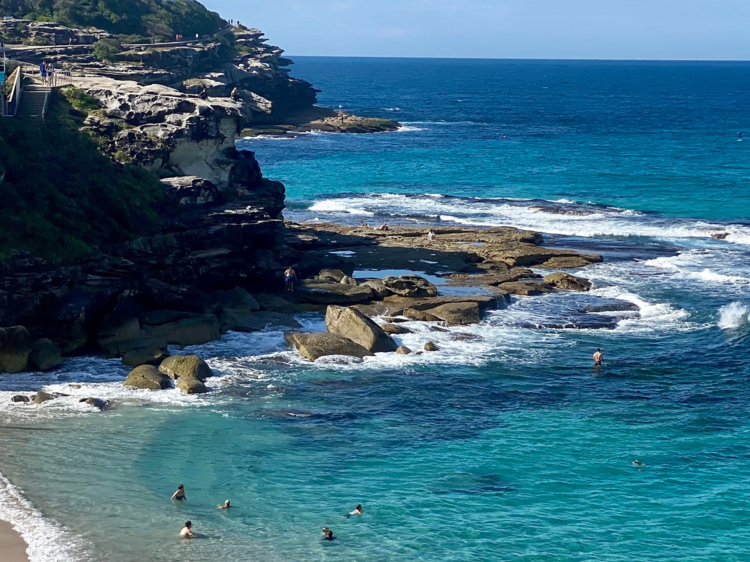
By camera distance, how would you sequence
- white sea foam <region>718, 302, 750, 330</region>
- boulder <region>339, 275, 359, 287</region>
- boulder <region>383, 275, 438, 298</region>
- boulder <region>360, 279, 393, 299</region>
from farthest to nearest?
boulder <region>339, 275, 359, 287</region> < boulder <region>383, 275, 438, 298</region> < boulder <region>360, 279, 393, 299</region> < white sea foam <region>718, 302, 750, 330</region>

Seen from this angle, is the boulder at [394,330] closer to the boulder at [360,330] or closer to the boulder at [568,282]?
the boulder at [360,330]

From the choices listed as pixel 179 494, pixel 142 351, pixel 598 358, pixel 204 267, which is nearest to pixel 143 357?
pixel 142 351

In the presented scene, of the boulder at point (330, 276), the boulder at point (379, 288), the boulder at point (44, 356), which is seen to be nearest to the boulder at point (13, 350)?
the boulder at point (44, 356)

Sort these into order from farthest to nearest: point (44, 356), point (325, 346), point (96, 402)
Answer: point (325, 346) → point (44, 356) → point (96, 402)

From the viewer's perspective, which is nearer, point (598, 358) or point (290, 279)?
point (598, 358)

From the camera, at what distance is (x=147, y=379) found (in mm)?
32531

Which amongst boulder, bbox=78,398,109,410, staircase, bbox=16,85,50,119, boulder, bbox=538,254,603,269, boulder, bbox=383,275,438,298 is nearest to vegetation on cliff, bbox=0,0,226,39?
staircase, bbox=16,85,50,119

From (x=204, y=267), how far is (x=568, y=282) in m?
17.4

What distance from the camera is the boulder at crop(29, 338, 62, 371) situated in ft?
110

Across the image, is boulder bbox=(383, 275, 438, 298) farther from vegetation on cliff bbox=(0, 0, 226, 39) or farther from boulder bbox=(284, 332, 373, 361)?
vegetation on cliff bbox=(0, 0, 226, 39)

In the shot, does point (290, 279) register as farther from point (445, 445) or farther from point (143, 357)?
point (445, 445)

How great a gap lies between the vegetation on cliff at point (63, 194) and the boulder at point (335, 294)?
7.45 meters

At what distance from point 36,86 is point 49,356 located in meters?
16.6

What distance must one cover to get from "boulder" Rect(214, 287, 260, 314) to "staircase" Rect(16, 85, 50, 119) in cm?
1124
